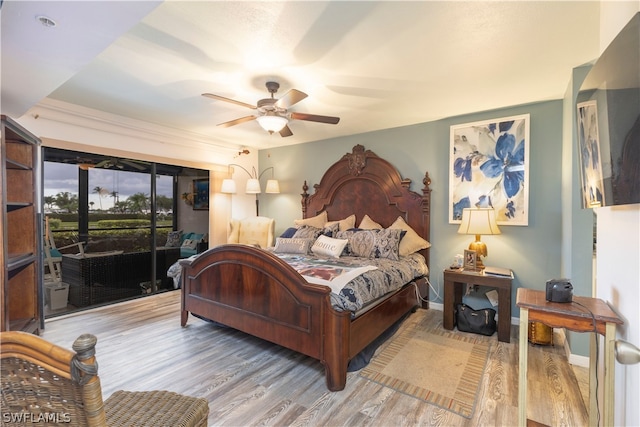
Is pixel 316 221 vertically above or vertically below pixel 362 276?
above

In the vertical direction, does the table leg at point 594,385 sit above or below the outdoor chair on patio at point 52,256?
below

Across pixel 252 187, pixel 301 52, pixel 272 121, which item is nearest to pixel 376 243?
pixel 272 121

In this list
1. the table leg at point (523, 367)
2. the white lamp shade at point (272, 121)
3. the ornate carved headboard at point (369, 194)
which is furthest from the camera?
the ornate carved headboard at point (369, 194)

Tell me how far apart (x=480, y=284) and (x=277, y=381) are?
7.37ft

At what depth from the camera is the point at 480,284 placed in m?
3.02

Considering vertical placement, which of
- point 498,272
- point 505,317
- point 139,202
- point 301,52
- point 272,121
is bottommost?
point 505,317

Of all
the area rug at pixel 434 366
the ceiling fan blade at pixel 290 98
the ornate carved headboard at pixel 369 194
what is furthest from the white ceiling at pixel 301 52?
the area rug at pixel 434 366

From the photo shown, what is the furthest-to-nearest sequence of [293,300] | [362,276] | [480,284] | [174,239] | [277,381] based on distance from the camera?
[174,239]
[480,284]
[362,276]
[293,300]
[277,381]

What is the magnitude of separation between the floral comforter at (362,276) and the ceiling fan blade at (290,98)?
1521 millimetres

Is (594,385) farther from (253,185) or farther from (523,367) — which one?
(253,185)

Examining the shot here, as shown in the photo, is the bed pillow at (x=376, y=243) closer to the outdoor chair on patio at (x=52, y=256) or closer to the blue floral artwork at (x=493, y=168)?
the blue floral artwork at (x=493, y=168)

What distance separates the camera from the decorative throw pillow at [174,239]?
15.3ft

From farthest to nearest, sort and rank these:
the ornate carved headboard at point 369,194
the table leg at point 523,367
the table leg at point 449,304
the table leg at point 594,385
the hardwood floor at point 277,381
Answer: the ornate carved headboard at point 369,194
the table leg at point 449,304
the hardwood floor at point 277,381
the table leg at point 594,385
the table leg at point 523,367

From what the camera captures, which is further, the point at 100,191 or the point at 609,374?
the point at 100,191
